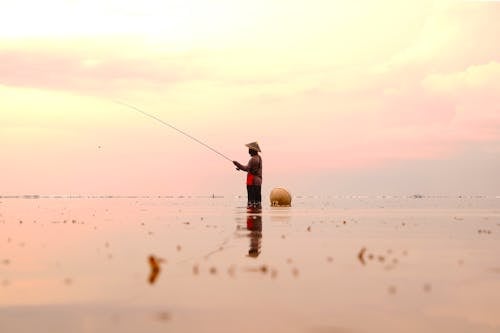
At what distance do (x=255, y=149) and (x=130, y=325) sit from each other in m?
34.2

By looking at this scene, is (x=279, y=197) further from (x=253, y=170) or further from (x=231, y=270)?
(x=231, y=270)

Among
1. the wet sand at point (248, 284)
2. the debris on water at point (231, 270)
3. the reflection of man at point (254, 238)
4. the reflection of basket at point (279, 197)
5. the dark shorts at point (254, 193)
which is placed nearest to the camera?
the wet sand at point (248, 284)

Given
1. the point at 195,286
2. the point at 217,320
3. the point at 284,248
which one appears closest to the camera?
the point at 217,320

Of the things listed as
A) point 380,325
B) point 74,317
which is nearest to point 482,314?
point 380,325

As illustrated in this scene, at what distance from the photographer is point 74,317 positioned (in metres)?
7.75

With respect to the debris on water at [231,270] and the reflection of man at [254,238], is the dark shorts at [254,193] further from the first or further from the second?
the debris on water at [231,270]

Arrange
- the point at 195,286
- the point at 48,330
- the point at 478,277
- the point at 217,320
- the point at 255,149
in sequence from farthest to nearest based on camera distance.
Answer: the point at 255,149 → the point at 478,277 → the point at 195,286 → the point at 217,320 → the point at 48,330

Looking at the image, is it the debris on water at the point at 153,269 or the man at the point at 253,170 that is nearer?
the debris on water at the point at 153,269

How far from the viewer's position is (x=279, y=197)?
4934cm

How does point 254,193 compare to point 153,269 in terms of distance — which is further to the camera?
point 254,193

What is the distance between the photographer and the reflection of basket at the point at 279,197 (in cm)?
4931

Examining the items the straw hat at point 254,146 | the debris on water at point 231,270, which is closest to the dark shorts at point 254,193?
the straw hat at point 254,146

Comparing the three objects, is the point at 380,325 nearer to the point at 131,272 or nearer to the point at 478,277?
the point at 478,277

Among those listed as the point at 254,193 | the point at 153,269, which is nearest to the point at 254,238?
the point at 153,269
